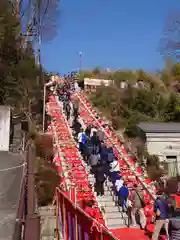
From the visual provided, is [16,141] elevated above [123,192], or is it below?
above

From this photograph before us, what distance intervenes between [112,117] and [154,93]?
17.1ft

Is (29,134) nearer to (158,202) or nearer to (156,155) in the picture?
(156,155)

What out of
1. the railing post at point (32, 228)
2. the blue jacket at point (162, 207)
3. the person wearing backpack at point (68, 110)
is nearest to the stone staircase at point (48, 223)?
the blue jacket at point (162, 207)

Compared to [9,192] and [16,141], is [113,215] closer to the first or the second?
[9,192]

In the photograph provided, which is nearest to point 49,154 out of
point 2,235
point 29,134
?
point 29,134

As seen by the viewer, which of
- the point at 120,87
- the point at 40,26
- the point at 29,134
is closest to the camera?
the point at 29,134

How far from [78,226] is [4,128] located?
24.7 feet

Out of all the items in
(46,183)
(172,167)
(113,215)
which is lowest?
(113,215)

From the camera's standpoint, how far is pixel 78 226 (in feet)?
21.2

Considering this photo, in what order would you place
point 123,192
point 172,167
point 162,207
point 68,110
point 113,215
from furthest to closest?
point 68,110 → point 172,167 → point 113,215 → point 123,192 → point 162,207

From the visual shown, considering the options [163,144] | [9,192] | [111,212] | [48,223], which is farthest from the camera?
[163,144]

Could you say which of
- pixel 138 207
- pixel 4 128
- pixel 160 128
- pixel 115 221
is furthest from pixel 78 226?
pixel 160 128

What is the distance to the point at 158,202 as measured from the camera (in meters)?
8.29

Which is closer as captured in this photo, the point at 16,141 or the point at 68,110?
the point at 16,141
